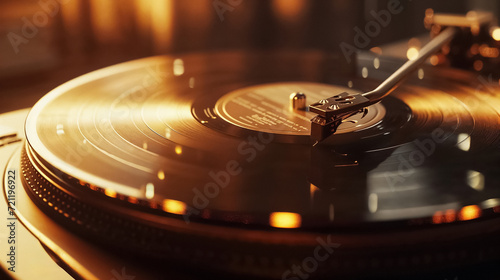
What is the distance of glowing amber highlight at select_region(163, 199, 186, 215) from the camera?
24.3 inches

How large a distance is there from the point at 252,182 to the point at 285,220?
11 cm

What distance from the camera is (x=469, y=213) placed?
611mm

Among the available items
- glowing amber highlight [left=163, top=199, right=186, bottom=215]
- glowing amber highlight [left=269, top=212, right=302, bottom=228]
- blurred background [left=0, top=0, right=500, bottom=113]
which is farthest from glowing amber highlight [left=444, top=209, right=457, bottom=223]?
blurred background [left=0, top=0, right=500, bottom=113]

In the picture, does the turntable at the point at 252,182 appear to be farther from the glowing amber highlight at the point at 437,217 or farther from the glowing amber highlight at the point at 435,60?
the glowing amber highlight at the point at 435,60

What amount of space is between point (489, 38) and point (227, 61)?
56cm

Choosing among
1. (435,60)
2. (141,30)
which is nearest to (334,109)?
(435,60)

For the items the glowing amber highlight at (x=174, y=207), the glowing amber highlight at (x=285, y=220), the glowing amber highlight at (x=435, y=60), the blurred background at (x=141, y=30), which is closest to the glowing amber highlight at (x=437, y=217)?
the glowing amber highlight at (x=285, y=220)

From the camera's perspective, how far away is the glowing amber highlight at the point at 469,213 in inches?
23.9

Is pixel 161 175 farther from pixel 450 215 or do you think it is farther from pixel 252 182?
pixel 450 215

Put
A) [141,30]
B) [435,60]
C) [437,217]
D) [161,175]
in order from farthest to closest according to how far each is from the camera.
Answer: [141,30], [435,60], [161,175], [437,217]

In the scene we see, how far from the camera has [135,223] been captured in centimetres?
64

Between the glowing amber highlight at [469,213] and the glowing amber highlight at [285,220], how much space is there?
6.8 inches

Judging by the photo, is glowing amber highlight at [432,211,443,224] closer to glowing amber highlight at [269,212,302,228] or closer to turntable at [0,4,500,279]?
turntable at [0,4,500,279]

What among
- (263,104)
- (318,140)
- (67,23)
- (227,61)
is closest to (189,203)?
(318,140)
